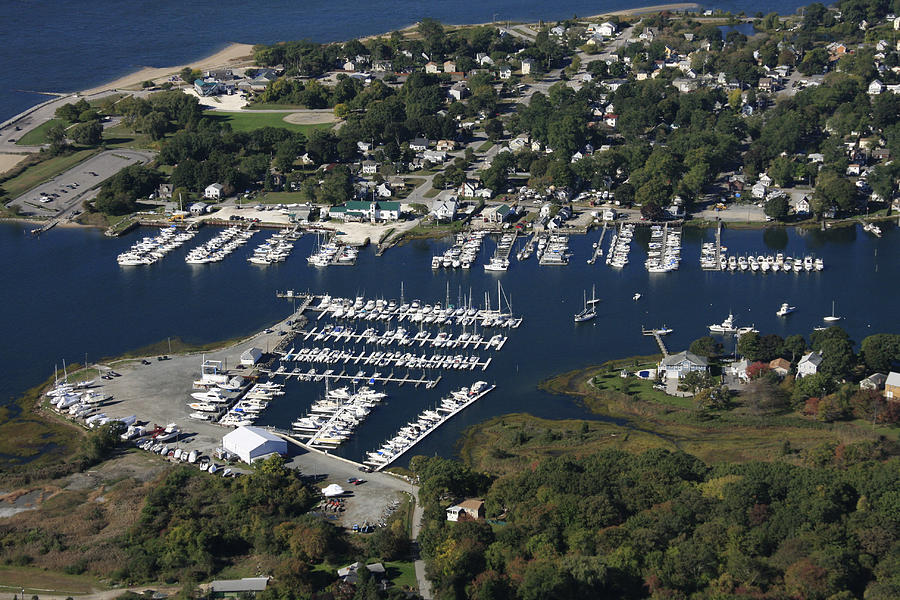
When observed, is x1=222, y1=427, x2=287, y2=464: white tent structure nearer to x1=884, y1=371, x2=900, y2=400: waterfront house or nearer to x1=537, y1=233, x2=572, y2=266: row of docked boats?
A: x1=537, y1=233, x2=572, y2=266: row of docked boats

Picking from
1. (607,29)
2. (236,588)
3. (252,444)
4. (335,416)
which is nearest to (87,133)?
(335,416)

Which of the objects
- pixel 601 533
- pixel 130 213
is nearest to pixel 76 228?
pixel 130 213

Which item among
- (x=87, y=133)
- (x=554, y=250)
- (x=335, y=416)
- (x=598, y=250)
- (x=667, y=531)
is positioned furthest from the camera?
(x=87, y=133)

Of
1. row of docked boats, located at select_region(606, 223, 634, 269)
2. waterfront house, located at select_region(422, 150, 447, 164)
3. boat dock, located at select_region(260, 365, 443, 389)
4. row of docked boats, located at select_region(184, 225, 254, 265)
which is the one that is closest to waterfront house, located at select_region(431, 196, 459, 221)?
row of docked boats, located at select_region(606, 223, 634, 269)

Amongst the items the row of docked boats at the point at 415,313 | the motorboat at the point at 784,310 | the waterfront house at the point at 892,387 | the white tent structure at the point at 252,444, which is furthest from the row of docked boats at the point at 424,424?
the waterfront house at the point at 892,387

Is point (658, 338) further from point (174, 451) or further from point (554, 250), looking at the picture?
point (174, 451)

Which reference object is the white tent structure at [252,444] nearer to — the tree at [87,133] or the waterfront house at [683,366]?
the waterfront house at [683,366]
